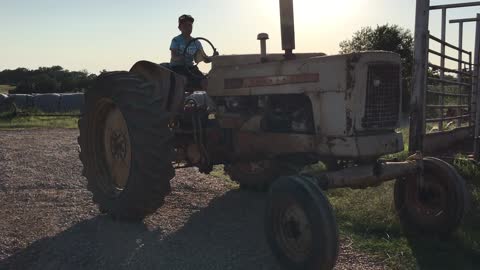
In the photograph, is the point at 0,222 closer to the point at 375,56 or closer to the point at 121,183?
the point at 121,183

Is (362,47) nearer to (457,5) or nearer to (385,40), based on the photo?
(385,40)

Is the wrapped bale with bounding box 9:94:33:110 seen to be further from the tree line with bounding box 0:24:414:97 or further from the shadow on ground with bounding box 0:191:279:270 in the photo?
the shadow on ground with bounding box 0:191:279:270

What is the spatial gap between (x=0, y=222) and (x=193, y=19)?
9.87 ft

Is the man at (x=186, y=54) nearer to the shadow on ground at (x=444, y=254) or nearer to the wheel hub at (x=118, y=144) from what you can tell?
the wheel hub at (x=118, y=144)

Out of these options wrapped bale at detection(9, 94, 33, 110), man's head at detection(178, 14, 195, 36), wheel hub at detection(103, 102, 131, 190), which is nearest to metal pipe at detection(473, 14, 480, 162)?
man's head at detection(178, 14, 195, 36)

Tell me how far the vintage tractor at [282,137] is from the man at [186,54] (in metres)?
0.17

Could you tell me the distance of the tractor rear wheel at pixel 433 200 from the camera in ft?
15.0

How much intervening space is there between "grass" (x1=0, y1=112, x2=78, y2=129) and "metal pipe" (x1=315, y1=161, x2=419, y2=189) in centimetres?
1362

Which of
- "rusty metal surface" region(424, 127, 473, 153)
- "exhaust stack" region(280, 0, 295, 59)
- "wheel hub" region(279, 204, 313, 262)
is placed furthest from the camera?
"rusty metal surface" region(424, 127, 473, 153)

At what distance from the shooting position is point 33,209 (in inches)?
224

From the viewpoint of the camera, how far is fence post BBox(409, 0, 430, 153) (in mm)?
6508

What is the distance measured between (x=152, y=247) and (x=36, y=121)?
49.8 feet

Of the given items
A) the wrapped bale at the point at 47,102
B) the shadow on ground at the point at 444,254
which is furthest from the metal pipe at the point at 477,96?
the wrapped bale at the point at 47,102

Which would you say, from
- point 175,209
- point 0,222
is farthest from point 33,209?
point 175,209
